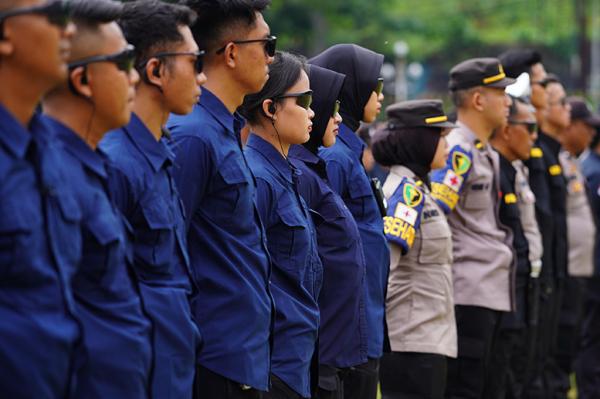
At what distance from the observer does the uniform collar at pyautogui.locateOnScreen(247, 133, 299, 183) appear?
16.2ft

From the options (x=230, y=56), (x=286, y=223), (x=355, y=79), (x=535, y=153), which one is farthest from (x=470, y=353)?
(x=230, y=56)

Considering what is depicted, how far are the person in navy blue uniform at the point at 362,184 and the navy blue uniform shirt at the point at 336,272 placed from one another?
212mm

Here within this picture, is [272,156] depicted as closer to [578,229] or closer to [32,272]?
[32,272]

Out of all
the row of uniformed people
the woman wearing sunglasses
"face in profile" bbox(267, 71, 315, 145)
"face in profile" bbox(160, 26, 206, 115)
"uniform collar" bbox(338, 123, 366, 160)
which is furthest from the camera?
the woman wearing sunglasses

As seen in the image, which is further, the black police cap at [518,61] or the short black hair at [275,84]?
the black police cap at [518,61]

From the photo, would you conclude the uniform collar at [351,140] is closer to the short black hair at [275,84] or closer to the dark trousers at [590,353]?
the short black hair at [275,84]

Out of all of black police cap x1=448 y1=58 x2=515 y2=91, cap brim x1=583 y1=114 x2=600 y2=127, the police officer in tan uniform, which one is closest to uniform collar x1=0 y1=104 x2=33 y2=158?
the police officer in tan uniform

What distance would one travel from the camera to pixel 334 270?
213 inches

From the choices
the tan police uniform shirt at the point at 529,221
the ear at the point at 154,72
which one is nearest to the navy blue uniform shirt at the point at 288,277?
the ear at the point at 154,72

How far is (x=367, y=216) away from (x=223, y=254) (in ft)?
5.91

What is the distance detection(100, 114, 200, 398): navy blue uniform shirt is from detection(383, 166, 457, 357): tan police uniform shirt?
2.67 meters

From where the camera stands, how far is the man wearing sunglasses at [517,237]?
7.71 metres

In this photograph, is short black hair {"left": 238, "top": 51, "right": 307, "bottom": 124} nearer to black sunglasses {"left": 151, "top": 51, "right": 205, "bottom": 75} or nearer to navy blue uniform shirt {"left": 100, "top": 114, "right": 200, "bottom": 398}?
black sunglasses {"left": 151, "top": 51, "right": 205, "bottom": 75}

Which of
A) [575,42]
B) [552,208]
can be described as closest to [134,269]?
[552,208]
